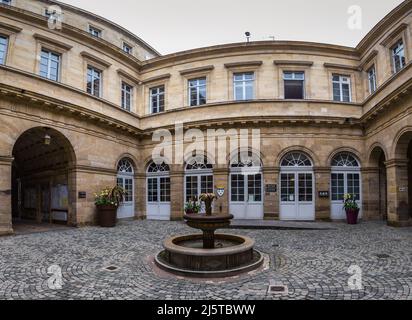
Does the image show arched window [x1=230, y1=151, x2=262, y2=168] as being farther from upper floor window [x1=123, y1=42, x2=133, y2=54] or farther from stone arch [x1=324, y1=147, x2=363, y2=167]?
upper floor window [x1=123, y1=42, x2=133, y2=54]

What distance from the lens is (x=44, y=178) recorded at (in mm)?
14078

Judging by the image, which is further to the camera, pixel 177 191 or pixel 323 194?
pixel 177 191

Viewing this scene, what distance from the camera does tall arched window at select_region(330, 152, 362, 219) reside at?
14008mm

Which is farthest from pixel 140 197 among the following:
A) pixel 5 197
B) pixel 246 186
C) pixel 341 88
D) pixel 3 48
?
pixel 341 88

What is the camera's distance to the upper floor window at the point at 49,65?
12.0 meters

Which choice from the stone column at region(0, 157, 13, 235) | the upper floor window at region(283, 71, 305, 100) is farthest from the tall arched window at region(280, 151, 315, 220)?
the stone column at region(0, 157, 13, 235)

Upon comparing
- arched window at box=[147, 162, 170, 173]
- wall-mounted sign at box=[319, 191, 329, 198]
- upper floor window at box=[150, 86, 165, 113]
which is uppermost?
upper floor window at box=[150, 86, 165, 113]

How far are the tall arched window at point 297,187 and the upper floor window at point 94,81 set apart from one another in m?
9.87

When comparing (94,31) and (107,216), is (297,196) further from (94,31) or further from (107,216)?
(94,31)

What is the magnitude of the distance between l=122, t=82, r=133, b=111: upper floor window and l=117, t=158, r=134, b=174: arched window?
3.04 metres

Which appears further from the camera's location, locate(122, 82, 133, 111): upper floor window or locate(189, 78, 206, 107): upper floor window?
locate(122, 82, 133, 111): upper floor window

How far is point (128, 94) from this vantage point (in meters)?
16.3

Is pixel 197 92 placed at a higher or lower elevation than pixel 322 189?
higher

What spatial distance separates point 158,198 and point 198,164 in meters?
2.99
